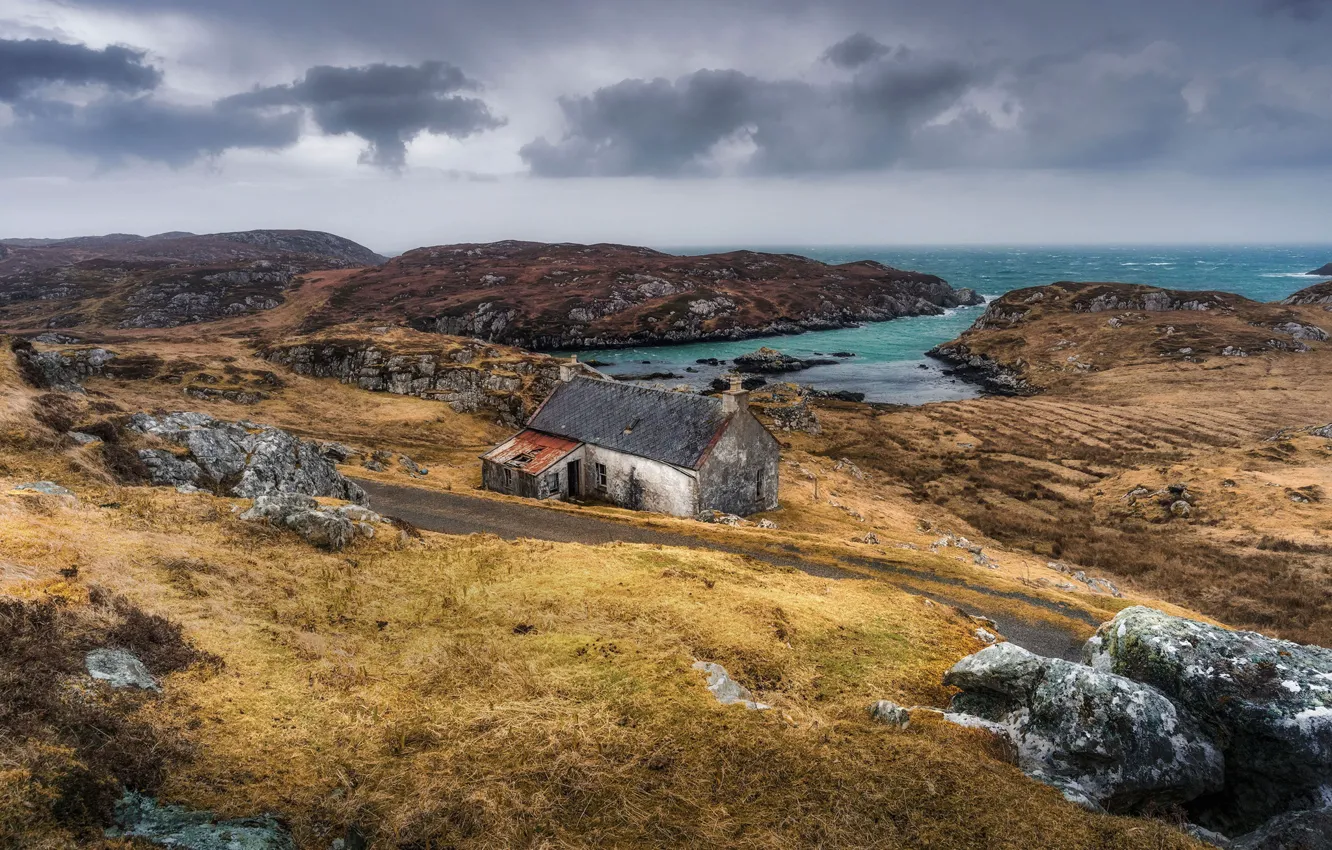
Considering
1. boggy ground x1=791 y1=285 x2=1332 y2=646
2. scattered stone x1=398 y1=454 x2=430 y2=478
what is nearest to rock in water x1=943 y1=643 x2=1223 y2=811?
boggy ground x1=791 y1=285 x2=1332 y2=646

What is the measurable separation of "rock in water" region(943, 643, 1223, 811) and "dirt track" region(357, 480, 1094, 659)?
929 cm

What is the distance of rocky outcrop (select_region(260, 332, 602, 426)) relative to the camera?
6862 centimetres

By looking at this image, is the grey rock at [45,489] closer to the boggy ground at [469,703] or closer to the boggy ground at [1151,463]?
the boggy ground at [469,703]

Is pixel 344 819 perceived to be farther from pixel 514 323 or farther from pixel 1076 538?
pixel 514 323

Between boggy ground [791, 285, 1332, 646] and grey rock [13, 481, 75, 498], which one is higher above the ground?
grey rock [13, 481, 75, 498]

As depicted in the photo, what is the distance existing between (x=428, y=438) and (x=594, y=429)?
23870 mm

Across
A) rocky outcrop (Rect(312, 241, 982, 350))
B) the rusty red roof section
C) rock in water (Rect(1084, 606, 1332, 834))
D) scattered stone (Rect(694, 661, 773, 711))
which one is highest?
rocky outcrop (Rect(312, 241, 982, 350))

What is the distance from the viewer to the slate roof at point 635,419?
3609 cm

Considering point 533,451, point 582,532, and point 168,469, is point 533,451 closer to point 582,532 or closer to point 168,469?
point 582,532

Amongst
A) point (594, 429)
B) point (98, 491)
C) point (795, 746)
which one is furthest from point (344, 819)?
point (594, 429)

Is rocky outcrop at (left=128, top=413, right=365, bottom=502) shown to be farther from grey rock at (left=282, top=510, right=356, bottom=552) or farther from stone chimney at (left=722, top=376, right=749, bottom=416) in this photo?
stone chimney at (left=722, top=376, right=749, bottom=416)

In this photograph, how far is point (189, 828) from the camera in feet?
24.5

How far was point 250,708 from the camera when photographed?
33.4ft

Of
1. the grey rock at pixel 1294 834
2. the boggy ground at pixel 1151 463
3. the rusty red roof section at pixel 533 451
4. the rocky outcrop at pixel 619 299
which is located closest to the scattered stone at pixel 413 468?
the rusty red roof section at pixel 533 451
